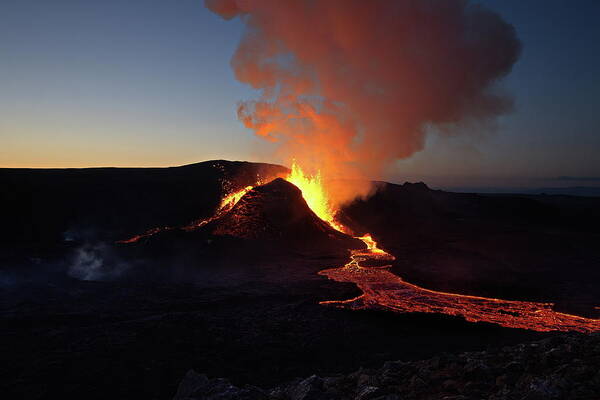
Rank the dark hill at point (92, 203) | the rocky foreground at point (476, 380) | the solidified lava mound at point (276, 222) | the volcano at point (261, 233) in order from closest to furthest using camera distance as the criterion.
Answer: the rocky foreground at point (476, 380) < the volcano at point (261, 233) < the solidified lava mound at point (276, 222) < the dark hill at point (92, 203)

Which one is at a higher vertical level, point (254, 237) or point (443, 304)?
point (254, 237)

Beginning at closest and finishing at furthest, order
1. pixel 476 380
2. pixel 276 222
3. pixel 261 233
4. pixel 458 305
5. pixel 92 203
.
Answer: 1. pixel 476 380
2. pixel 458 305
3. pixel 261 233
4. pixel 276 222
5. pixel 92 203

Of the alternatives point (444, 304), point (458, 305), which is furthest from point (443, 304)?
point (458, 305)

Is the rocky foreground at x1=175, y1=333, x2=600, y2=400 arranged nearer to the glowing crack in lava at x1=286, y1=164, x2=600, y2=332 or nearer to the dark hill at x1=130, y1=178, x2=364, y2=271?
the glowing crack in lava at x1=286, y1=164, x2=600, y2=332

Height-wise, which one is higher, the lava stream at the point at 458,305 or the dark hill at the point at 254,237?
the dark hill at the point at 254,237

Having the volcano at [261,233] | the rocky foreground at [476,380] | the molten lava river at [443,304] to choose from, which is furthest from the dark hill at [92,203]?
the rocky foreground at [476,380]

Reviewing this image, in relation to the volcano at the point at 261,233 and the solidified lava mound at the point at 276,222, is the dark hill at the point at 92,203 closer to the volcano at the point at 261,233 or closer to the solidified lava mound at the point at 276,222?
the volcano at the point at 261,233

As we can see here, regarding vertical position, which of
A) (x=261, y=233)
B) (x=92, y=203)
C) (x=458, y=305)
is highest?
(x=92, y=203)

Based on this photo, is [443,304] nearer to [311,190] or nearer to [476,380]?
[476,380]

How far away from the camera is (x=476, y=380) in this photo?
24.7ft

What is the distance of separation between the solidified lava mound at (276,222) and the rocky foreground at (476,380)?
27.7m

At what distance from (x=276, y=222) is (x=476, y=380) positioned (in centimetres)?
3186

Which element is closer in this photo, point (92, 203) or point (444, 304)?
point (444, 304)

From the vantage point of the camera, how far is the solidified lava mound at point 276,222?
37.2m
